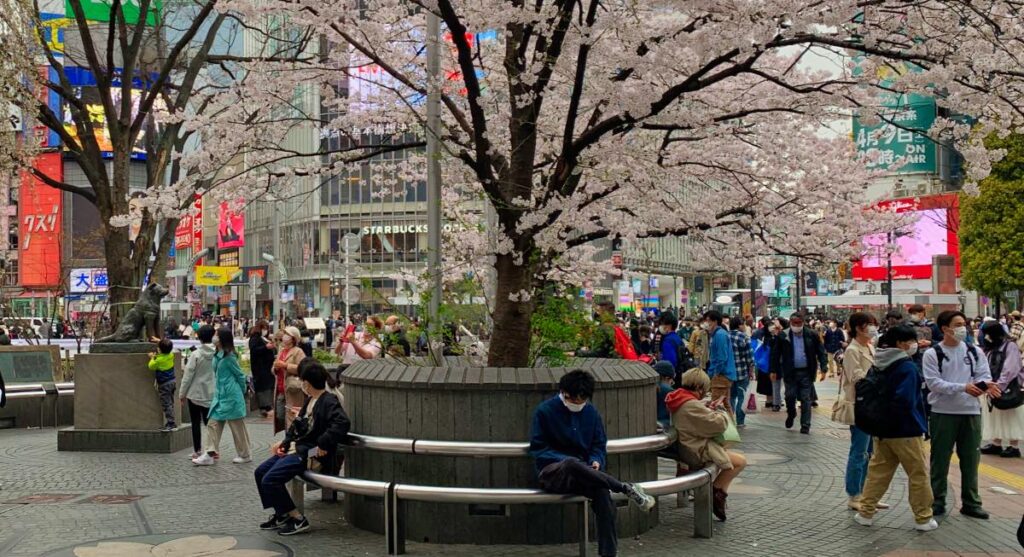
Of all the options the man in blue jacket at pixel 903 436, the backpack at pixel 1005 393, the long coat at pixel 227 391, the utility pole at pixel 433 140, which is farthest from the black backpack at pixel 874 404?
the long coat at pixel 227 391

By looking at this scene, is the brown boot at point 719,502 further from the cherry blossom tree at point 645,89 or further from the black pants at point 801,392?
the black pants at point 801,392

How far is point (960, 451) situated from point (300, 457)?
565cm

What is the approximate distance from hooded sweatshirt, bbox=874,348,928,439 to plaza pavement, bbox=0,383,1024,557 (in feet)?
2.78

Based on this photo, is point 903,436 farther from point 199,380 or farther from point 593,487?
point 199,380

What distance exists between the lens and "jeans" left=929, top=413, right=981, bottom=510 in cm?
830

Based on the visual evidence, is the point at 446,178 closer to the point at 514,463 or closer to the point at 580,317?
the point at 580,317

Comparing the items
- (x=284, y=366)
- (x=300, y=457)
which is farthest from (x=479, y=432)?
(x=284, y=366)

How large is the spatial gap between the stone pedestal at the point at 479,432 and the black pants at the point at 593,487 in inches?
24.5

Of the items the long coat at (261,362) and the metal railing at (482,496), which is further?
the long coat at (261,362)

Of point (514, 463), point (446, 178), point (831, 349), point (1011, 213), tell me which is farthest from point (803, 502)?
point (1011, 213)

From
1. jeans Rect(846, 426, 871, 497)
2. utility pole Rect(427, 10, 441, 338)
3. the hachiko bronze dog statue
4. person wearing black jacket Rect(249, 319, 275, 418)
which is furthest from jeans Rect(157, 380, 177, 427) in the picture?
jeans Rect(846, 426, 871, 497)

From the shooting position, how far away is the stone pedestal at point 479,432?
23.9ft

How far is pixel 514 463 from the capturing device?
23.9ft

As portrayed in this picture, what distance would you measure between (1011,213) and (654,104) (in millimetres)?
39552
